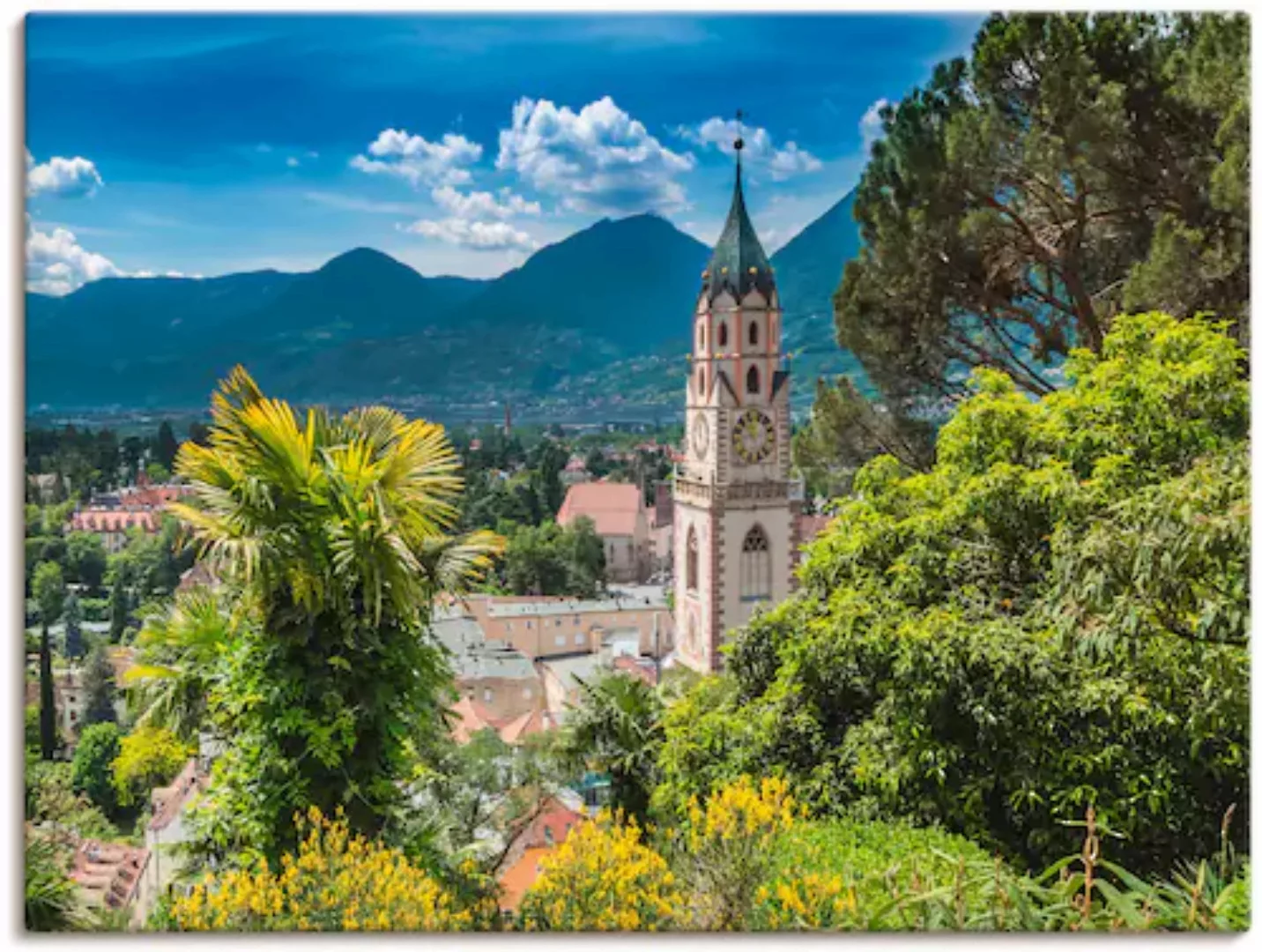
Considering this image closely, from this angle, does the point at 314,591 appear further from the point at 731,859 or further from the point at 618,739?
the point at 618,739

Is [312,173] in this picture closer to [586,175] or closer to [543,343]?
[586,175]

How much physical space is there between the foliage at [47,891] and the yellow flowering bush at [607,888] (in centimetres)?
158

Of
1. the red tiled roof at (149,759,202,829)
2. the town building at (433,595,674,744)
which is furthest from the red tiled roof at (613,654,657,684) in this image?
the red tiled roof at (149,759,202,829)

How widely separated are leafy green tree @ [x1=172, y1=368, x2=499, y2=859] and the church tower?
3735 millimetres

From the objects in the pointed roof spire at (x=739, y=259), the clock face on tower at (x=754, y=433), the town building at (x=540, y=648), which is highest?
the pointed roof spire at (x=739, y=259)

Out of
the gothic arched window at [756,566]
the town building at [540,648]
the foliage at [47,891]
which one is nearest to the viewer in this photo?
the foliage at [47,891]

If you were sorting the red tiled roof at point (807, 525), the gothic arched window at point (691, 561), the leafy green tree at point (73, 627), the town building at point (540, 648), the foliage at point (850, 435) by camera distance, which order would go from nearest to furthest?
the leafy green tree at point (73, 627)
the foliage at point (850, 435)
the red tiled roof at point (807, 525)
the gothic arched window at point (691, 561)
the town building at point (540, 648)

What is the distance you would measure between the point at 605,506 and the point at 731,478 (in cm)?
1176

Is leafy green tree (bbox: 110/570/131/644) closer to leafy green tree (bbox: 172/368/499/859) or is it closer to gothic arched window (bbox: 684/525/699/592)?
leafy green tree (bbox: 172/368/499/859)

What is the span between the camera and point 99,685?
178 inches

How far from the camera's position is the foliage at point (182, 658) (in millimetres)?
3660

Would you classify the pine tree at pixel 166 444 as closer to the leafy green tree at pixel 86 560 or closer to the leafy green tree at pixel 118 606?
the leafy green tree at pixel 86 560

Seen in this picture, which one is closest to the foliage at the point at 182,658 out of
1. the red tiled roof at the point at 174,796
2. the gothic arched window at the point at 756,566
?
the red tiled roof at the point at 174,796

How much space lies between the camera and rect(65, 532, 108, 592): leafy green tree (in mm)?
4312
